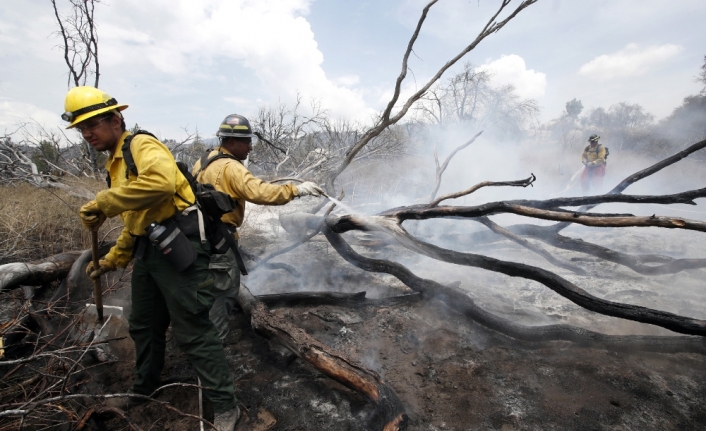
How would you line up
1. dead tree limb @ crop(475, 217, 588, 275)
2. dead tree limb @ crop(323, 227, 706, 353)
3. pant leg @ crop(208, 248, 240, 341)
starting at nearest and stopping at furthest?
pant leg @ crop(208, 248, 240, 341) → dead tree limb @ crop(323, 227, 706, 353) → dead tree limb @ crop(475, 217, 588, 275)

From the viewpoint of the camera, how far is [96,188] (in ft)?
21.5

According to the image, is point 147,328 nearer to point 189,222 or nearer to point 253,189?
point 189,222

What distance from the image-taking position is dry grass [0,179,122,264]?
4.33m

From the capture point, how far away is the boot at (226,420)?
2.03 meters

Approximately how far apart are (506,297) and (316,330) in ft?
8.29

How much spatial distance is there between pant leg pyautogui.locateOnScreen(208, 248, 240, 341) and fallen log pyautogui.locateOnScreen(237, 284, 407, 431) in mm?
242

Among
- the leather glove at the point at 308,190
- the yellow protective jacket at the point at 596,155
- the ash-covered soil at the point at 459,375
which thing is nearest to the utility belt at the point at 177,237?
the leather glove at the point at 308,190

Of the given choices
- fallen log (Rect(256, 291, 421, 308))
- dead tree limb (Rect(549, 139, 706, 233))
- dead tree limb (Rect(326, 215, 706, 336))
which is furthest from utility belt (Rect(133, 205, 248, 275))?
dead tree limb (Rect(549, 139, 706, 233))

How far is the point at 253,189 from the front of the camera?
7.55 feet

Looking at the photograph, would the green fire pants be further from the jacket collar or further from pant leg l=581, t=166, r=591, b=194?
pant leg l=581, t=166, r=591, b=194

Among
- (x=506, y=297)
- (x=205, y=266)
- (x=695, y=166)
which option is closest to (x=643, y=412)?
(x=506, y=297)

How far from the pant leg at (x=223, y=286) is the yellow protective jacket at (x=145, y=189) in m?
0.60

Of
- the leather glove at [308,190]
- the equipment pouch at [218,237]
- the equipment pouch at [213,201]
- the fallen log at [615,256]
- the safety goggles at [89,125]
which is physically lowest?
the equipment pouch at [218,237]

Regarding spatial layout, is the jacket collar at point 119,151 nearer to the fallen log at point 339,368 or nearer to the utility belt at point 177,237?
the utility belt at point 177,237
